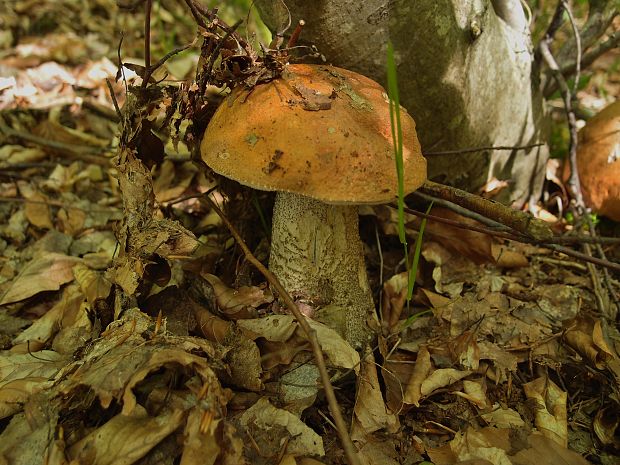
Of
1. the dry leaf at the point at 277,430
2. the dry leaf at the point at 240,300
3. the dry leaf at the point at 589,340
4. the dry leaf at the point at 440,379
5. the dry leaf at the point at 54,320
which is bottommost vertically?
the dry leaf at the point at 54,320

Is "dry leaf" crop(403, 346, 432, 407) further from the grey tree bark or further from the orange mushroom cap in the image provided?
the grey tree bark

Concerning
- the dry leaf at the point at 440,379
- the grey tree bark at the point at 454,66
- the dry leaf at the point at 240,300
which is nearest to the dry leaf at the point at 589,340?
the dry leaf at the point at 440,379

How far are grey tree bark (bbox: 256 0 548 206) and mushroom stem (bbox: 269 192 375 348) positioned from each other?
67 centimetres

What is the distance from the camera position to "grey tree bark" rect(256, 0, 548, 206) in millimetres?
1868

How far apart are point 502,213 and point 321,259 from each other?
28.9 inches

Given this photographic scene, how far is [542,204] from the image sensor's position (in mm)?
2990

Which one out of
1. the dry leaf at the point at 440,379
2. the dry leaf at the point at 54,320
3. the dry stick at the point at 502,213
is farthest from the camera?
the dry leaf at the point at 54,320

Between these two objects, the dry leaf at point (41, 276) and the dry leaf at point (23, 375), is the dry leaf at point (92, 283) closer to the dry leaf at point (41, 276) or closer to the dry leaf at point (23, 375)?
the dry leaf at point (41, 276)

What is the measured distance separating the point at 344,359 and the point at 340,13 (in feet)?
4.51

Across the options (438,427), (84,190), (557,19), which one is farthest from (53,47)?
(438,427)

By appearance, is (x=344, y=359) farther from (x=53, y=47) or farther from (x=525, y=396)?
(x=53, y=47)

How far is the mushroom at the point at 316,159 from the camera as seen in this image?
146 cm

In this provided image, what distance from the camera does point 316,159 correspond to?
4.77ft

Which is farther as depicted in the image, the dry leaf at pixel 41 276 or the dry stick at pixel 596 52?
the dry stick at pixel 596 52
